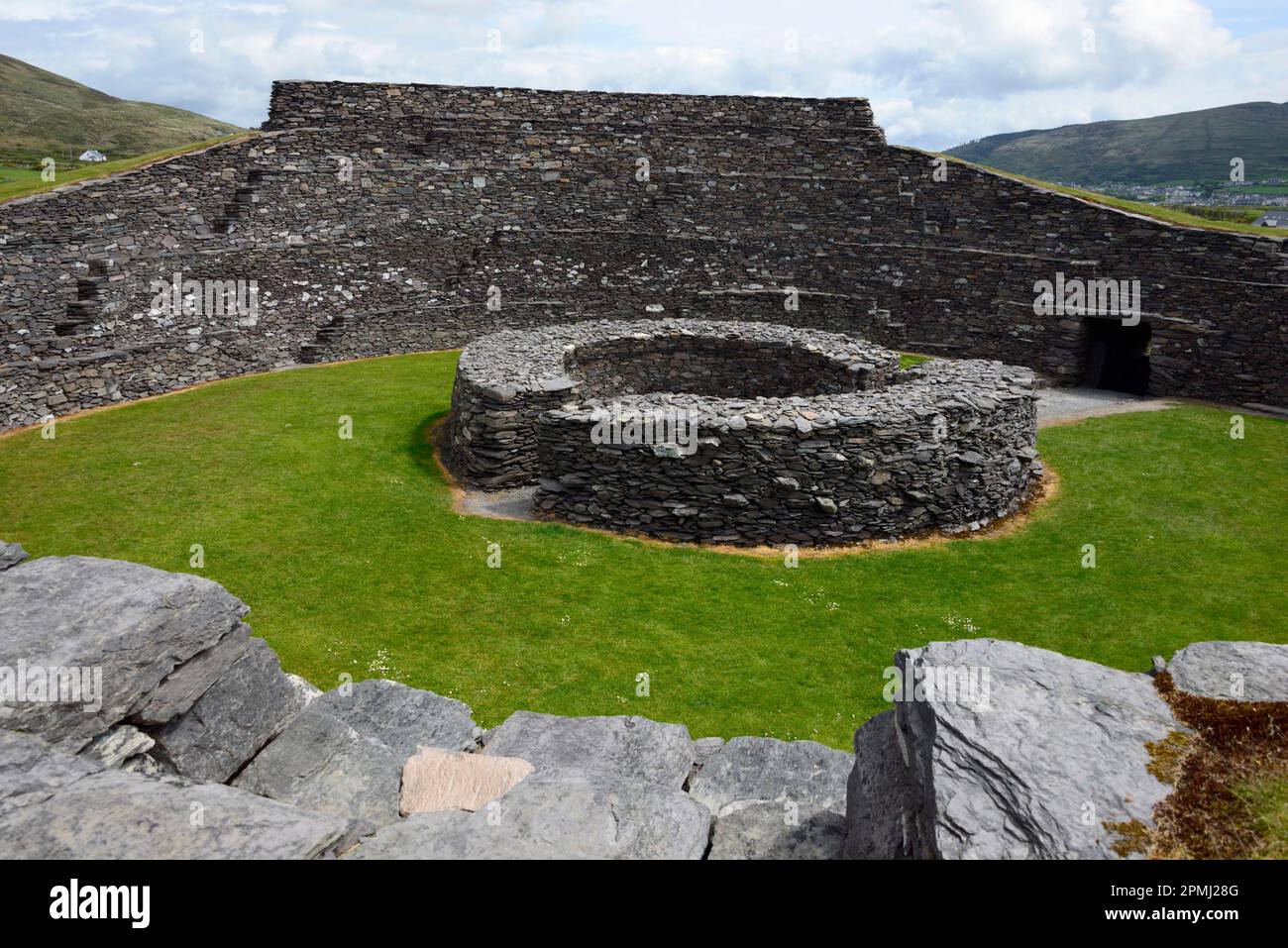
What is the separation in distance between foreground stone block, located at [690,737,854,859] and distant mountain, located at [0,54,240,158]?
87.6m

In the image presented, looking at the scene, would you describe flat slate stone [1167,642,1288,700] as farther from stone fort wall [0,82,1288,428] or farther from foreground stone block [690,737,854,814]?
stone fort wall [0,82,1288,428]

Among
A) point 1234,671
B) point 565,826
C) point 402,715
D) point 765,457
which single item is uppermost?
point 765,457

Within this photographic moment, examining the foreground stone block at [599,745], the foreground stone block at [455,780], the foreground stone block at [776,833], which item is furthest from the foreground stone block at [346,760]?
the foreground stone block at [776,833]

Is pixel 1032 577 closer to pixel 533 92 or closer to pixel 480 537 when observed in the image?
pixel 480 537

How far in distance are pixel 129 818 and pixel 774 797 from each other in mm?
4422

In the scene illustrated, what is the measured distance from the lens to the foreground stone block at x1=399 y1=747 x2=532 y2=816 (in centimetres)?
578

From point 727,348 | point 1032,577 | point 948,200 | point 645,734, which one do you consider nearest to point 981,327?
point 948,200

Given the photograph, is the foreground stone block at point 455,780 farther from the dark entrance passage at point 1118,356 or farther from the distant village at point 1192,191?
the distant village at point 1192,191

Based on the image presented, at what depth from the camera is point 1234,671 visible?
5.16m

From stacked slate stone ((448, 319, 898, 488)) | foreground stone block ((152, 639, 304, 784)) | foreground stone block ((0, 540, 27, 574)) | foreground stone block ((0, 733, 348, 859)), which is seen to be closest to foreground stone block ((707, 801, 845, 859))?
foreground stone block ((0, 733, 348, 859))

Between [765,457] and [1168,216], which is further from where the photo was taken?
[1168,216]

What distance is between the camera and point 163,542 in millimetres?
13023

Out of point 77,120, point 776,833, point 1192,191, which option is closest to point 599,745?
point 776,833

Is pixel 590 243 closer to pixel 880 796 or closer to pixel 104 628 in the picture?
pixel 104 628
